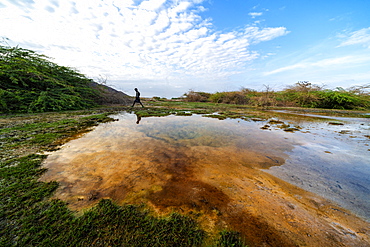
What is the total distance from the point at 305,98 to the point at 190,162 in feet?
64.9

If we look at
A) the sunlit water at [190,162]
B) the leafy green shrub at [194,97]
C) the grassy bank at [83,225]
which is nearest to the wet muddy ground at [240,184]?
the sunlit water at [190,162]

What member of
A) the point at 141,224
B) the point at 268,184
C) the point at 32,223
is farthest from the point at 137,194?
the point at 268,184

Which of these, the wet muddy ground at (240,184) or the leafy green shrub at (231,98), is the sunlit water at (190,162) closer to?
the wet muddy ground at (240,184)

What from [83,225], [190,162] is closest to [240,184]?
[190,162]

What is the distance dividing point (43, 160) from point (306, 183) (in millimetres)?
4497

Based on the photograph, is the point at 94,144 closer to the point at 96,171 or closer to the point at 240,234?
the point at 96,171

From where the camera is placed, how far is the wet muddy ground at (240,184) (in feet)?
4.39

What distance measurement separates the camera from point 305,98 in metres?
15.8

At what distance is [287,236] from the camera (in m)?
1.22

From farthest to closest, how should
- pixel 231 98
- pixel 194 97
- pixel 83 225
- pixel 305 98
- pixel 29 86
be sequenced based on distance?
pixel 194 97
pixel 231 98
pixel 305 98
pixel 29 86
pixel 83 225

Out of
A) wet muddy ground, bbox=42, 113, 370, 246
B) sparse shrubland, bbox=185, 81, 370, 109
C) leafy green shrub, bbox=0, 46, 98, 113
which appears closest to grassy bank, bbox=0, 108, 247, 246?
wet muddy ground, bbox=42, 113, 370, 246

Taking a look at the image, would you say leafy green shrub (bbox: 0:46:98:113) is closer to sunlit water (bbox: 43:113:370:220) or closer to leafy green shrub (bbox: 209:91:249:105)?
sunlit water (bbox: 43:113:370:220)

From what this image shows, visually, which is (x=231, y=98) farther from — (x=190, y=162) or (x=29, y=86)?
(x=29, y=86)

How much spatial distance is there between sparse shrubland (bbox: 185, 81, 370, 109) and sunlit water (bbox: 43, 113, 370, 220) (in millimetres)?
15002
